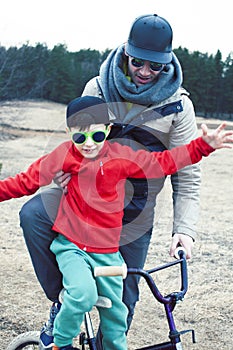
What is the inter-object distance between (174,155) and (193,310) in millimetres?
2866

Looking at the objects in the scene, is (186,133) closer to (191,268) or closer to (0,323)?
(0,323)

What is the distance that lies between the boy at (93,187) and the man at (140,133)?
9 centimetres

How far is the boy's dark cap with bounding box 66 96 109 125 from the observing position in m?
2.15

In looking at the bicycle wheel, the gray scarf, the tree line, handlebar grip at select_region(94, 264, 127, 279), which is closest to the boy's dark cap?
the gray scarf

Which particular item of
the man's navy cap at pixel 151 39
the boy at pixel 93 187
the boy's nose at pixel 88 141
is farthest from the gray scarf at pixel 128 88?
the boy's nose at pixel 88 141

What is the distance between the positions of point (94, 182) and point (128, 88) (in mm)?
469

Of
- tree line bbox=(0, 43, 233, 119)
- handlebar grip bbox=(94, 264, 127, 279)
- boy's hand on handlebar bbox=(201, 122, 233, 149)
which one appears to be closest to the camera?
handlebar grip bbox=(94, 264, 127, 279)

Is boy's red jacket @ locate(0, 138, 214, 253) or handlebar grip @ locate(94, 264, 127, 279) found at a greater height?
boy's red jacket @ locate(0, 138, 214, 253)

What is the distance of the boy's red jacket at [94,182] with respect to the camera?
2178 mm

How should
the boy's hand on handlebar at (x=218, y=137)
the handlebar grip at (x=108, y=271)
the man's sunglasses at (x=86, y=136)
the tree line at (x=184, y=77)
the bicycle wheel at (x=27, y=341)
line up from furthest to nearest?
the tree line at (x=184, y=77) → the bicycle wheel at (x=27, y=341) → the man's sunglasses at (x=86, y=136) → the boy's hand on handlebar at (x=218, y=137) → the handlebar grip at (x=108, y=271)

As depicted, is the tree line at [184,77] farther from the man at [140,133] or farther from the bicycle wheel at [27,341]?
the man at [140,133]

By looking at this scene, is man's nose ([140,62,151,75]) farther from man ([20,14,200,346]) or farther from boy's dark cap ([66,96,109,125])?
boy's dark cap ([66,96,109,125])

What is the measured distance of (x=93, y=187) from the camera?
218 cm

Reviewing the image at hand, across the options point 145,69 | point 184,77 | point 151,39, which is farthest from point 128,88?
point 184,77
